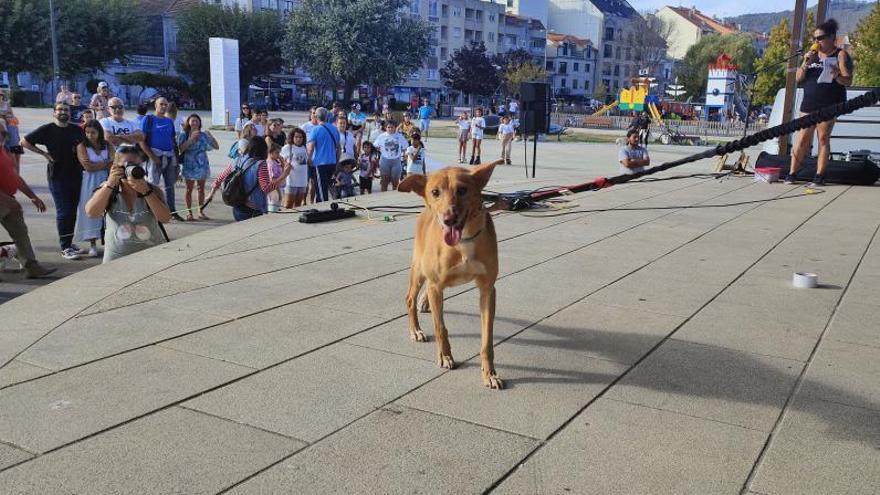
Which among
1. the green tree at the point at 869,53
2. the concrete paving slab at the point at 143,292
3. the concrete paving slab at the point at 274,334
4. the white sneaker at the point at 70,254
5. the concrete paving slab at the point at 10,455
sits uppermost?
the green tree at the point at 869,53

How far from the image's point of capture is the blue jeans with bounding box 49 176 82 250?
916 centimetres

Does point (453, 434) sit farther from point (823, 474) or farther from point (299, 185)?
point (299, 185)

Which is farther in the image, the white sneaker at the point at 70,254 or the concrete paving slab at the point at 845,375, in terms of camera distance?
the white sneaker at the point at 70,254

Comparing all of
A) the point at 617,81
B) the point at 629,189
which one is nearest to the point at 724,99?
the point at 629,189

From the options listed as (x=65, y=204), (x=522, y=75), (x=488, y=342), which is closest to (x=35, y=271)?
(x=65, y=204)

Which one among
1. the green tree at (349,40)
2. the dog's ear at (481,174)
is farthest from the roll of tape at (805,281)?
the green tree at (349,40)

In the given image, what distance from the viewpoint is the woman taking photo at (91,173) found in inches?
360

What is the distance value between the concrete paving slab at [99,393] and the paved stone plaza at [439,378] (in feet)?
0.05

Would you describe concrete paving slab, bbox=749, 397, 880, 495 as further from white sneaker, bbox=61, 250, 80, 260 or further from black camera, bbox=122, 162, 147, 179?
white sneaker, bbox=61, 250, 80, 260

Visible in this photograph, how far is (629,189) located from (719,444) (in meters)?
10.2

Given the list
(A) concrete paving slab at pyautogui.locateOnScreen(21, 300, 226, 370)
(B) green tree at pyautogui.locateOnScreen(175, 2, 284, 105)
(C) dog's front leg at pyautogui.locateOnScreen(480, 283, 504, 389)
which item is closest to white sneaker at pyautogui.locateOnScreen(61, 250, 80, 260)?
(A) concrete paving slab at pyautogui.locateOnScreen(21, 300, 226, 370)

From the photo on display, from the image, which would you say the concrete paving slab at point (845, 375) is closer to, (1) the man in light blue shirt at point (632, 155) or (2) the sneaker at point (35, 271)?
(2) the sneaker at point (35, 271)

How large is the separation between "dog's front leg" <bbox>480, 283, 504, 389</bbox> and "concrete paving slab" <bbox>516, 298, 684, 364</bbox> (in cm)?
79

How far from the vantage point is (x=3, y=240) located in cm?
945
